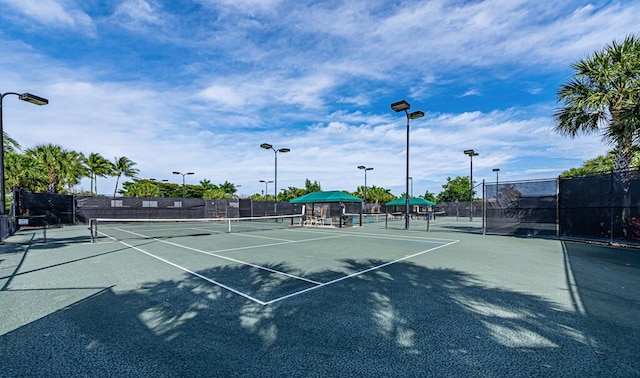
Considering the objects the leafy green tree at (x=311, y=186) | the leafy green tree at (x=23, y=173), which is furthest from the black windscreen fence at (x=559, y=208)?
the leafy green tree at (x=311, y=186)

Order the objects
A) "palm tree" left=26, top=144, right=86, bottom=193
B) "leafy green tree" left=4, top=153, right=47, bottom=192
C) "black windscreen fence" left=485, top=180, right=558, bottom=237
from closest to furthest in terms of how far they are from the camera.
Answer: "black windscreen fence" left=485, top=180, right=558, bottom=237
"leafy green tree" left=4, top=153, right=47, bottom=192
"palm tree" left=26, top=144, right=86, bottom=193

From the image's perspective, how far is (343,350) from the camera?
2.85 m

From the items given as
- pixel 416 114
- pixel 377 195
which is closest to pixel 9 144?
pixel 416 114

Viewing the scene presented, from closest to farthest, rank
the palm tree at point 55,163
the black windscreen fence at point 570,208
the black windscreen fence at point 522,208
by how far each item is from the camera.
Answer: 1. the black windscreen fence at point 570,208
2. the black windscreen fence at point 522,208
3. the palm tree at point 55,163

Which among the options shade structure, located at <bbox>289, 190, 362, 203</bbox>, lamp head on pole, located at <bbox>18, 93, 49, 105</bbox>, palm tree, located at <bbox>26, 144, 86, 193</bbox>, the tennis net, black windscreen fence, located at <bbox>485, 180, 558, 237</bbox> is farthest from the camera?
palm tree, located at <bbox>26, 144, 86, 193</bbox>

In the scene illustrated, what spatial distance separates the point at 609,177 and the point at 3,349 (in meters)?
15.8

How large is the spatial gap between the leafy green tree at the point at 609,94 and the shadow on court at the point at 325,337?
10006mm

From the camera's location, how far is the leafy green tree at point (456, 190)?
52.1 metres

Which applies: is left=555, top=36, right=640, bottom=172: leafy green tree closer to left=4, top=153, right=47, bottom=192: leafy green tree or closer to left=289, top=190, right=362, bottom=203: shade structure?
Answer: left=289, top=190, right=362, bottom=203: shade structure

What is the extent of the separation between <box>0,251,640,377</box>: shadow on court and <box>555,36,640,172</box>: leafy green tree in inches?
394

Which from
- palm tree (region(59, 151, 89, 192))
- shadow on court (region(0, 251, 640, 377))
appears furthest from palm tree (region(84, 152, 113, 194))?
shadow on court (region(0, 251, 640, 377))

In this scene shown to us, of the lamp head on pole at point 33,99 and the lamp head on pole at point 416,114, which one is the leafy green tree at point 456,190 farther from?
the lamp head on pole at point 33,99

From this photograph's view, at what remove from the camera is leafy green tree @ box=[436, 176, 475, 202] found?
5206 cm

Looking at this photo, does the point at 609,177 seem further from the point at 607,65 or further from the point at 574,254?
the point at 607,65
